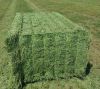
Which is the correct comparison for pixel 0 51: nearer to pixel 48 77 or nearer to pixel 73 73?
pixel 48 77

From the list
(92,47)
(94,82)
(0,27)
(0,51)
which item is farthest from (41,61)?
(0,27)

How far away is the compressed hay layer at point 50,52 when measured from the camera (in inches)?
338

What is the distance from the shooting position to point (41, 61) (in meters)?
9.04

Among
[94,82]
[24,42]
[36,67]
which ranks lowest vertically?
[94,82]

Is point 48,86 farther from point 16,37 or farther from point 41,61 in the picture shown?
point 16,37

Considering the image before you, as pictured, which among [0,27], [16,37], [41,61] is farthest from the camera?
[0,27]

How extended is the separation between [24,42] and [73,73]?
123 inches

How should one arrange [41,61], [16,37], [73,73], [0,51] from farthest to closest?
[0,51] < [73,73] < [41,61] < [16,37]

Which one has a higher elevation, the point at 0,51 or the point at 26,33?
the point at 26,33

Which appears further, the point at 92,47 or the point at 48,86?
the point at 92,47

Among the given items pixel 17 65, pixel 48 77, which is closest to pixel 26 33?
pixel 17 65

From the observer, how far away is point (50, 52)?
894 centimetres

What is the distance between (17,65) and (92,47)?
Result: 7.23 metres

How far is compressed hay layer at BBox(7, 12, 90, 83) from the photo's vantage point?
28.2ft
